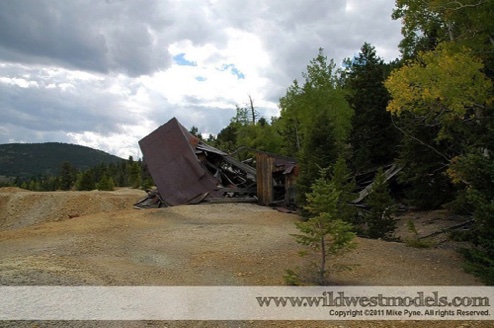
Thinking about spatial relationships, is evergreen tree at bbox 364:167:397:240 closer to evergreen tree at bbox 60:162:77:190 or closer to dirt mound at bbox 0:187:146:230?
dirt mound at bbox 0:187:146:230

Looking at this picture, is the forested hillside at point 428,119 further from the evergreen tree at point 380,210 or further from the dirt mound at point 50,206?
the dirt mound at point 50,206

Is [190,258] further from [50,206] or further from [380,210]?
[50,206]

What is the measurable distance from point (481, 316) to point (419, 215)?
10864 mm

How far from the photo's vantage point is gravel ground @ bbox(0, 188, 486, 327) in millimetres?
6500

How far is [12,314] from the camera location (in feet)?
16.4

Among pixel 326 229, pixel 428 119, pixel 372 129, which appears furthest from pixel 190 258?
pixel 372 129

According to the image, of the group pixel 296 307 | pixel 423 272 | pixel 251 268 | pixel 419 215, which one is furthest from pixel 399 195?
pixel 296 307

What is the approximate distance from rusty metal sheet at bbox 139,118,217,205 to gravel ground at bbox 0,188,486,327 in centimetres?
427

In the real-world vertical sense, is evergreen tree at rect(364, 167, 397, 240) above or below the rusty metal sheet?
below

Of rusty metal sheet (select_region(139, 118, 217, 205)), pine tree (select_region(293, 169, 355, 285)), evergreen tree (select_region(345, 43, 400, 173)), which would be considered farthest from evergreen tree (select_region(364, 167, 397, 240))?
evergreen tree (select_region(345, 43, 400, 173))

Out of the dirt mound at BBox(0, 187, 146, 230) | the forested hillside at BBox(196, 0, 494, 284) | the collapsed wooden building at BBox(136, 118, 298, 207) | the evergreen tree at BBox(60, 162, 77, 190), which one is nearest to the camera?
the forested hillside at BBox(196, 0, 494, 284)

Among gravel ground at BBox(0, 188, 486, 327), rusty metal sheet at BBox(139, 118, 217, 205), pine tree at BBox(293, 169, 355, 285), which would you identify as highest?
rusty metal sheet at BBox(139, 118, 217, 205)

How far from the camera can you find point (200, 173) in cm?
Answer: 1917

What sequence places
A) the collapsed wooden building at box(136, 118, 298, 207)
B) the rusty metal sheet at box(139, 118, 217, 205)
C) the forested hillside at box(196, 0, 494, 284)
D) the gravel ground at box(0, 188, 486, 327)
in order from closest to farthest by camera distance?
the gravel ground at box(0, 188, 486, 327), the forested hillside at box(196, 0, 494, 284), the collapsed wooden building at box(136, 118, 298, 207), the rusty metal sheet at box(139, 118, 217, 205)
